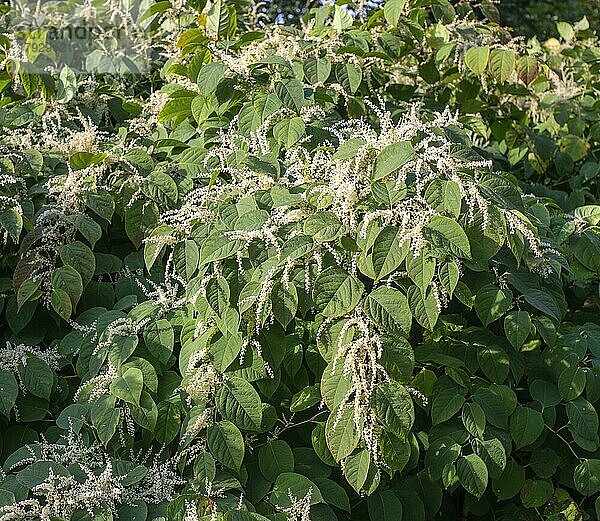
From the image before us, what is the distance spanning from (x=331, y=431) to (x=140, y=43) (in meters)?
1.99

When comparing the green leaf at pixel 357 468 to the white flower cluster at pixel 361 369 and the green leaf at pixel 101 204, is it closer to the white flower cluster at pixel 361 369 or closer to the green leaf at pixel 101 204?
the white flower cluster at pixel 361 369

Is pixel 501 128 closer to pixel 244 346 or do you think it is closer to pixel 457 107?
pixel 457 107

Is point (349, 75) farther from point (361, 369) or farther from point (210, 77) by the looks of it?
point (361, 369)

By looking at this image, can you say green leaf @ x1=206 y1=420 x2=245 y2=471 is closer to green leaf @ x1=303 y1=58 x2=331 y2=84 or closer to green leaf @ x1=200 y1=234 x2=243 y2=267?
green leaf @ x1=200 y1=234 x2=243 y2=267

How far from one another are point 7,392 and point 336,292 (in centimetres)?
82

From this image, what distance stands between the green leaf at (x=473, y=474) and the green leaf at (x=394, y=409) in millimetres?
267

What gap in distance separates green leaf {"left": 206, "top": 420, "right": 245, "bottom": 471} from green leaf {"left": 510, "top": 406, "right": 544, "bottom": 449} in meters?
0.69

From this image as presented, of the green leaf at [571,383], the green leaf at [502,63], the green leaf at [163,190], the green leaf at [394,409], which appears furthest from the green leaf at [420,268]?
the green leaf at [502,63]

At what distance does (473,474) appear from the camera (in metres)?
1.96

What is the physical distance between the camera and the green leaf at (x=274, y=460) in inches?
75.8

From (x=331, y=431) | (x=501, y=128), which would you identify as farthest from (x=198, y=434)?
(x=501, y=128)

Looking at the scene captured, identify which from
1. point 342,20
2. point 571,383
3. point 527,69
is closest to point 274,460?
point 571,383

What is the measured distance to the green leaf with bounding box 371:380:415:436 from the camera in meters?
1.79

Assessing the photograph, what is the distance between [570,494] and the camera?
2.47 m
